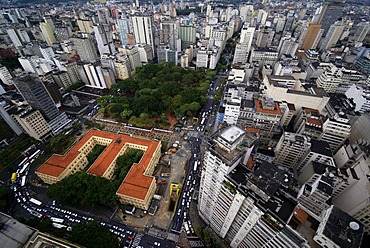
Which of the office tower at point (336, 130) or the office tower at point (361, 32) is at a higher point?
the office tower at point (361, 32)

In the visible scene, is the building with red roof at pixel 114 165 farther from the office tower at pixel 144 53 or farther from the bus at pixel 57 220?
the office tower at pixel 144 53

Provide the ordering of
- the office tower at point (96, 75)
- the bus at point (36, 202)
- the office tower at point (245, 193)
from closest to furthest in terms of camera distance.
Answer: the office tower at point (245, 193), the bus at point (36, 202), the office tower at point (96, 75)

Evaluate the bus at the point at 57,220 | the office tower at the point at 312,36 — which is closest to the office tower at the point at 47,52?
the bus at the point at 57,220

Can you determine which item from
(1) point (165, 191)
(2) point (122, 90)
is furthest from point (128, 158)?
(2) point (122, 90)

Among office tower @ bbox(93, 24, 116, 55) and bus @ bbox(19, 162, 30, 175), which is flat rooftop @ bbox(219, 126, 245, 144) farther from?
office tower @ bbox(93, 24, 116, 55)

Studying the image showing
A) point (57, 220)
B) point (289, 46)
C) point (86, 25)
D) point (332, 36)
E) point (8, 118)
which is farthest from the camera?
point (86, 25)

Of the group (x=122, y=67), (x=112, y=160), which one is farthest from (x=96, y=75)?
(x=112, y=160)

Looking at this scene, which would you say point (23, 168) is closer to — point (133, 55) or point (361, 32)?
point (133, 55)
